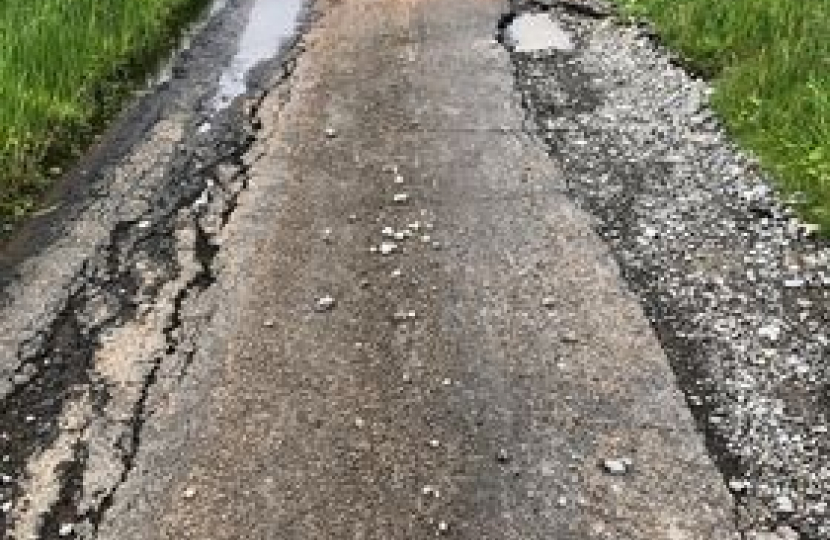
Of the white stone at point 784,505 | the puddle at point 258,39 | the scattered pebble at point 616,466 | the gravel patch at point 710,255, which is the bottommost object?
the puddle at point 258,39

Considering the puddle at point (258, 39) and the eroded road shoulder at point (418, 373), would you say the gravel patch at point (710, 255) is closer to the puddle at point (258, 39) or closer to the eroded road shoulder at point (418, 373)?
the eroded road shoulder at point (418, 373)

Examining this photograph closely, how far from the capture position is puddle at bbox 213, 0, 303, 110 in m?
8.35

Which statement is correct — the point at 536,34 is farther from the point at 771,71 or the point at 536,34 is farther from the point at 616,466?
the point at 616,466

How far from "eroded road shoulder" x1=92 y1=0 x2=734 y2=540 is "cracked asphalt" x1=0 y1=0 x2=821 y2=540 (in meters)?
0.01

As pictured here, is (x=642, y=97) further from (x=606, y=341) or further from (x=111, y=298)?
(x=111, y=298)

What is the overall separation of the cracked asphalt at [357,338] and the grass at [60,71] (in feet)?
0.81

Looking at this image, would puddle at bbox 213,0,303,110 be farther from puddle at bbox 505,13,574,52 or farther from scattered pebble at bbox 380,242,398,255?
scattered pebble at bbox 380,242,398,255

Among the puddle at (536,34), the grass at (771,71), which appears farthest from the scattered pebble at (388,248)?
the puddle at (536,34)

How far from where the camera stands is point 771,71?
23.1 ft

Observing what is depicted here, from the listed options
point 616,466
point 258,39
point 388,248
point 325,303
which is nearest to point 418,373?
point 325,303

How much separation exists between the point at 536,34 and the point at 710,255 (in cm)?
352

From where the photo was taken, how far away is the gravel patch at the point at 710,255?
4.38 metres

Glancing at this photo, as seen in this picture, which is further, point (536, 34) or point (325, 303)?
point (536, 34)

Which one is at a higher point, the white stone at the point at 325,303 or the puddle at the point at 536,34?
the white stone at the point at 325,303
